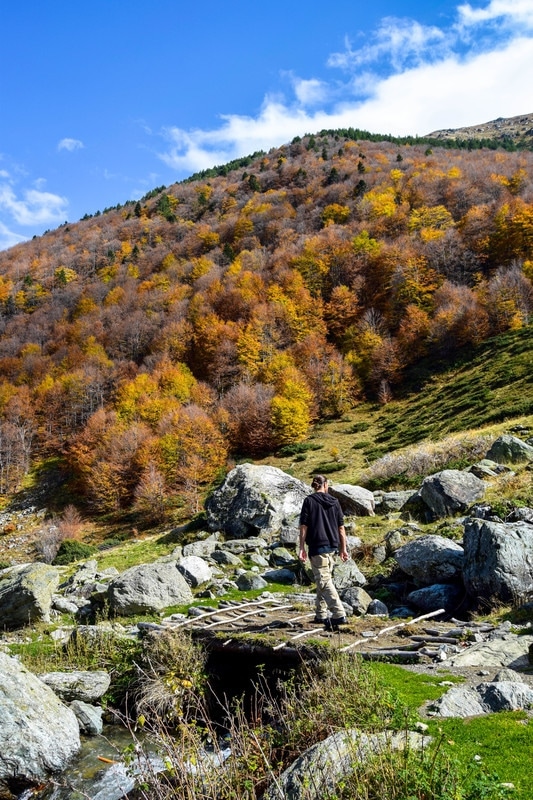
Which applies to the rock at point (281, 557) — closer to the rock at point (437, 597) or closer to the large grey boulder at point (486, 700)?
the rock at point (437, 597)

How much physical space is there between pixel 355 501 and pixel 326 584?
13.7 meters

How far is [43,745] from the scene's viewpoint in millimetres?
9164

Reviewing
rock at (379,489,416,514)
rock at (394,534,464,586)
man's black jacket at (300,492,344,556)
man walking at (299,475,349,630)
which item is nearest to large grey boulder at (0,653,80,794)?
man walking at (299,475,349,630)

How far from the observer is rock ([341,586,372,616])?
39.3 ft

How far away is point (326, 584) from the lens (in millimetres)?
9961

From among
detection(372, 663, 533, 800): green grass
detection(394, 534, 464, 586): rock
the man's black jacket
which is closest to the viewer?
detection(372, 663, 533, 800): green grass

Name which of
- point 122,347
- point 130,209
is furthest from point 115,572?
point 130,209

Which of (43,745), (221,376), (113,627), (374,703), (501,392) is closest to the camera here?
(374,703)

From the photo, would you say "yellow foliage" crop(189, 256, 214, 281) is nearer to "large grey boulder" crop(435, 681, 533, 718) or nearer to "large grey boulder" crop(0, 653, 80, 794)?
"large grey boulder" crop(0, 653, 80, 794)

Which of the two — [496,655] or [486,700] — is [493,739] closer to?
[486,700]

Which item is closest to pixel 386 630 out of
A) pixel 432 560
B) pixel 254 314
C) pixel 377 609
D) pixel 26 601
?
pixel 377 609

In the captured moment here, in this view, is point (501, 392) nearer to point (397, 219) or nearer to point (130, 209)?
point (397, 219)

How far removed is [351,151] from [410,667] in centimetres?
15201

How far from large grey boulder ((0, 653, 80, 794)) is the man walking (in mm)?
5238
